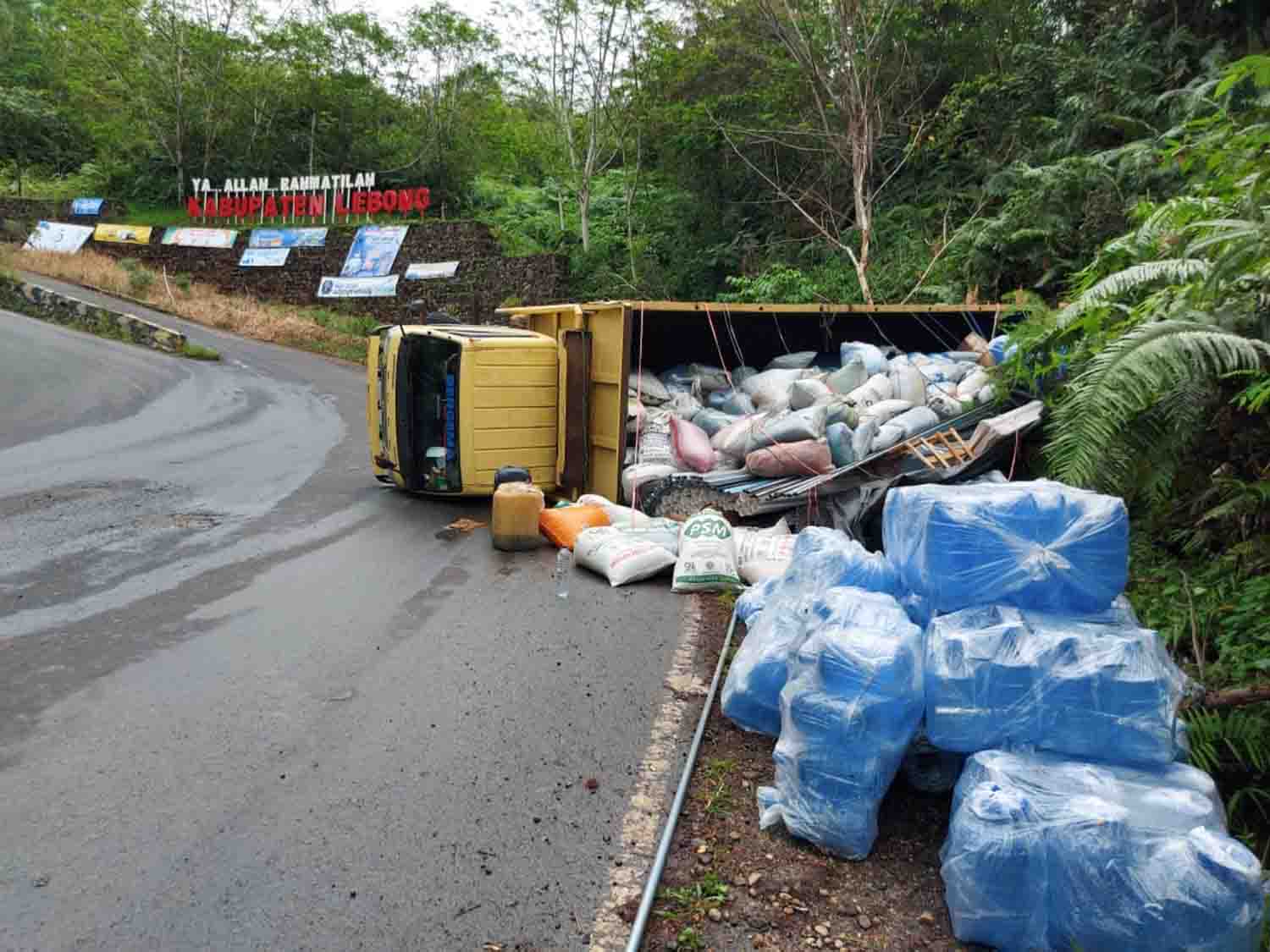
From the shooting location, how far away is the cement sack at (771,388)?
855 centimetres

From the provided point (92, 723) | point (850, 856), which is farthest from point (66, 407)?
point (850, 856)

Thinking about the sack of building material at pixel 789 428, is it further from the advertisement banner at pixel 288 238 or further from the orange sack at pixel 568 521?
the advertisement banner at pixel 288 238

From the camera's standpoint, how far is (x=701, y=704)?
4426mm

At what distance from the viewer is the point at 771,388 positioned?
28.8 ft

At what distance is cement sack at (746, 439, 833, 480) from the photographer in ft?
23.9

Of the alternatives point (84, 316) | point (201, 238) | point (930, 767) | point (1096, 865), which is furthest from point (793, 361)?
point (201, 238)

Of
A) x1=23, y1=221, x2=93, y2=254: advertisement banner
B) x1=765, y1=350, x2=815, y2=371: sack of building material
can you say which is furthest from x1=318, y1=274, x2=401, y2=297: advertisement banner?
x1=765, y1=350, x2=815, y2=371: sack of building material

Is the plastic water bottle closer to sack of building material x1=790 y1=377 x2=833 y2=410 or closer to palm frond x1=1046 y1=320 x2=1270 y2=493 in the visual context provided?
sack of building material x1=790 y1=377 x2=833 y2=410

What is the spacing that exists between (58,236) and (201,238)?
5.40m

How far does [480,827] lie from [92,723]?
1910mm

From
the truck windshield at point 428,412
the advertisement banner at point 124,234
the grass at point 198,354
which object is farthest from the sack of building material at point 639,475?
the advertisement banner at point 124,234

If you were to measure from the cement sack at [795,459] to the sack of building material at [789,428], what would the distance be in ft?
0.21

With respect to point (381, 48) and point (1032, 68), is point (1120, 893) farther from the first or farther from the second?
point (381, 48)

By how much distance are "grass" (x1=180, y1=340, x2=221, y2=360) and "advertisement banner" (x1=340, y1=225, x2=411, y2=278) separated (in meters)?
→ 8.57
